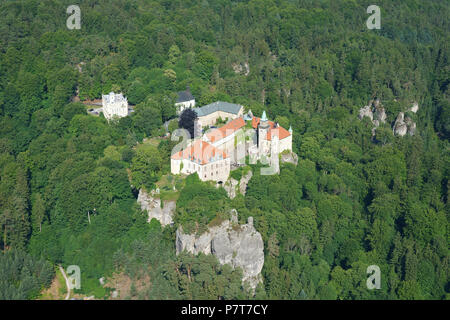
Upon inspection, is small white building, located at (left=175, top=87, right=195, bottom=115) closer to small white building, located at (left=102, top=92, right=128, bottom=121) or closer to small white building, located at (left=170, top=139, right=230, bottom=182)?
small white building, located at (left=102, top=92, right=128, bottom=121)

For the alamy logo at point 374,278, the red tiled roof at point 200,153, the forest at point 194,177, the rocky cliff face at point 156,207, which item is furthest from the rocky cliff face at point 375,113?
the rocky cliff face at point 156,207

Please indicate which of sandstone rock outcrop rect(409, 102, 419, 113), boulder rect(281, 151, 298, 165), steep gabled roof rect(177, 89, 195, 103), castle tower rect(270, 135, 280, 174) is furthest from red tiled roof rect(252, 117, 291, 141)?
sandstone rock outcrop rect(409, 102, 419, 113)

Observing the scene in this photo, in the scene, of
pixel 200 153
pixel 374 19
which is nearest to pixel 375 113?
pixel 374 19

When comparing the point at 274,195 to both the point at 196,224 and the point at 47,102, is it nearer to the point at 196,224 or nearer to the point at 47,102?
the point at 196,224

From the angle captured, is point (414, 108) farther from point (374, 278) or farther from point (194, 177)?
point (194, 177)

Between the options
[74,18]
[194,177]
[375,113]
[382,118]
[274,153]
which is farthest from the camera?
[74,18]

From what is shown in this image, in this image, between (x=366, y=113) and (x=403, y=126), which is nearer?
(x=403, y=126)

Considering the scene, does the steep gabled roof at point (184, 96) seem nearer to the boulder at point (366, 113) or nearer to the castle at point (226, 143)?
the castle at point (226, 143)
